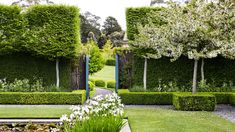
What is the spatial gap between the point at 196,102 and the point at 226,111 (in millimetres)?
946

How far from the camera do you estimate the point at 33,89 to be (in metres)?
14.3

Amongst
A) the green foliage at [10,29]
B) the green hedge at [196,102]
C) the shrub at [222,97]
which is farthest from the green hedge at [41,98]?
the shrub at [222,97]

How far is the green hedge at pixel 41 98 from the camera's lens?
43.7 ft

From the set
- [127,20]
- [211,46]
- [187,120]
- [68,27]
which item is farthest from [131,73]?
[187,120]

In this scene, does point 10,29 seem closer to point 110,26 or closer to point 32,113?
point 32,113

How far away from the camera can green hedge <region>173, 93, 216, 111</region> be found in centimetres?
1177

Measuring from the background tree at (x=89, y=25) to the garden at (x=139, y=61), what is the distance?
28049 millimetres

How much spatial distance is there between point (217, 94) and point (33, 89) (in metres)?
6.62

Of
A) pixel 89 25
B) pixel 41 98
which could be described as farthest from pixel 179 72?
pixel 89 25

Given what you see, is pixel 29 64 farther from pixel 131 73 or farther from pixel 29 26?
pixel 131 73

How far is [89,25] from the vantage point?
45.9m

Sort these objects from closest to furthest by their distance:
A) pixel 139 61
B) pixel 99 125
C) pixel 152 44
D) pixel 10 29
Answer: pixel 99 125 → pixel 152 44 → pixel 10 29 → pixel 139 61

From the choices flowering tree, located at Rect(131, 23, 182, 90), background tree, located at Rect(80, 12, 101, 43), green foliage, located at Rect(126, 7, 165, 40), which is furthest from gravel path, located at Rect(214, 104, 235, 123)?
background tree, located at Rect(80, 12, 101, 43)

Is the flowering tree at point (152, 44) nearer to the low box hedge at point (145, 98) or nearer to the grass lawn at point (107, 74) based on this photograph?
the low box hedge at point (145, 98)
